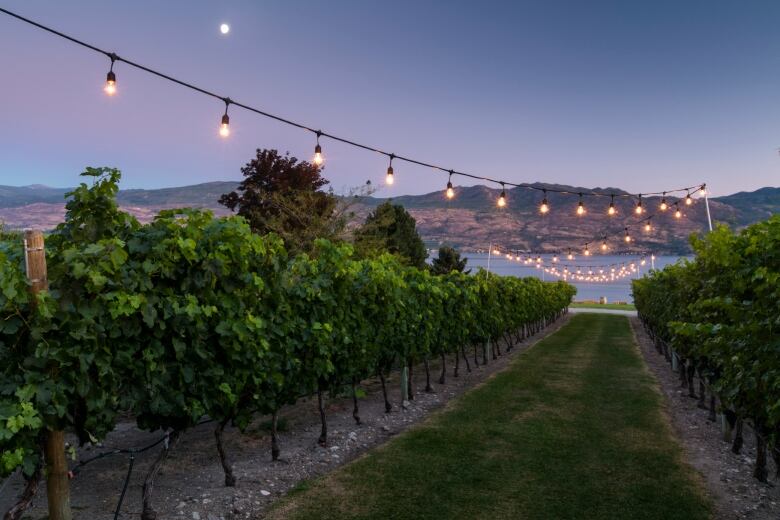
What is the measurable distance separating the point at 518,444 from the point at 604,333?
22690mm

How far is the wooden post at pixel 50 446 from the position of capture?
4.49 meters

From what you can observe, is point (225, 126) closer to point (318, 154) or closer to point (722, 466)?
point (318, 154)

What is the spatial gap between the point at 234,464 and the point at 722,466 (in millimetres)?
6977

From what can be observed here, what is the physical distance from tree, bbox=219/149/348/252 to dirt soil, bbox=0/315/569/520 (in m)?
15.0

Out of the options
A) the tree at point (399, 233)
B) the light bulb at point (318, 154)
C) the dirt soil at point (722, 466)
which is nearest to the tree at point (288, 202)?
the tree at point (399, 233)

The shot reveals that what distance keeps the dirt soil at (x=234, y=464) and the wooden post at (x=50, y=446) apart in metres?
1.12

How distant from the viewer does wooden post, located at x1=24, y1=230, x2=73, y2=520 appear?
4488 millimetres

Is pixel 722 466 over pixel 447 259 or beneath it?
beneath

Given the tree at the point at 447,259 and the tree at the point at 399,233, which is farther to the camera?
the tree at the point at 447,259

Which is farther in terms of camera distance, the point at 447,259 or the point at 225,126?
the point at 447,259

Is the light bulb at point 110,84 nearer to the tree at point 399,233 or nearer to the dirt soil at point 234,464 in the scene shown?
the dirt soil at point 234,464

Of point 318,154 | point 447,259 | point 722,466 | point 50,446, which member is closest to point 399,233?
point 447,259

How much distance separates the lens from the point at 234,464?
754 cm

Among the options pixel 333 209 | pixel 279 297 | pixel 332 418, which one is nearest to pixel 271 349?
pixel 279 297
